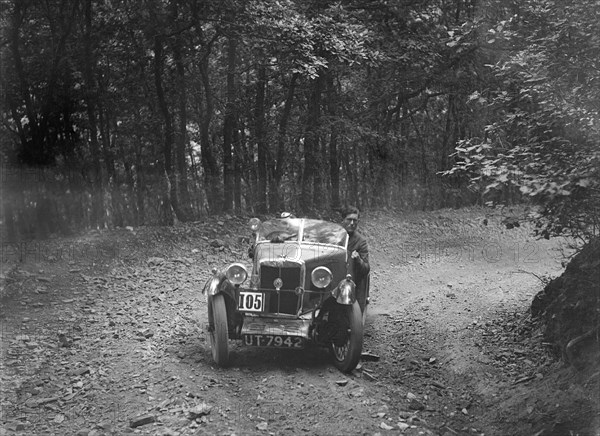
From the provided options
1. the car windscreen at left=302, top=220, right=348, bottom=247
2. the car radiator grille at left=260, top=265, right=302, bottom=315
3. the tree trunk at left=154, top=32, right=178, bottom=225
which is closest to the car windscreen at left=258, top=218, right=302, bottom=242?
the car windscreen at left=302, top=220, right=348, bottom=247

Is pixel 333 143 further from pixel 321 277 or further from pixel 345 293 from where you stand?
pixel 345 293

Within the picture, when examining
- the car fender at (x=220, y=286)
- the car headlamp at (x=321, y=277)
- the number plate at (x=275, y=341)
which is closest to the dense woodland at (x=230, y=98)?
the car headlamp at (x=321, y=277)

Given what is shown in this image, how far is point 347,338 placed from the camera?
24.5 ft

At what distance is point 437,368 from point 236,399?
3.11 metres

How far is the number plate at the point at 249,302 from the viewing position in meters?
7.48

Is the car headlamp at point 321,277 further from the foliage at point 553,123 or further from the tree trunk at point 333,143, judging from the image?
the tree trunk at point 333,143

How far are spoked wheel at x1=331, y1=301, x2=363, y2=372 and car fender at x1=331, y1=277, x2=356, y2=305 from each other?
0.11 meters

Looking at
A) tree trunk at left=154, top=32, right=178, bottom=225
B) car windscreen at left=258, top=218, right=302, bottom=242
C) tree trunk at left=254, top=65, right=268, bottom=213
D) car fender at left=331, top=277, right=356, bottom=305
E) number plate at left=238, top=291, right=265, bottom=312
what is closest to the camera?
car fender at left=331, top=277, right=356, bottom=305

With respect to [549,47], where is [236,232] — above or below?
below

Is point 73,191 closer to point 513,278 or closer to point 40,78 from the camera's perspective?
point 40,78

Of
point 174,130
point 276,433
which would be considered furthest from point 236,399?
point 174,130

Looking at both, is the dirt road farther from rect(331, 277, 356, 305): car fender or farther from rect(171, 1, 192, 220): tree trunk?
rect(171, 1, 192, 220): tree trunk

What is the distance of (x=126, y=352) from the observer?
320 inches

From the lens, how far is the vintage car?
7.27 metres
